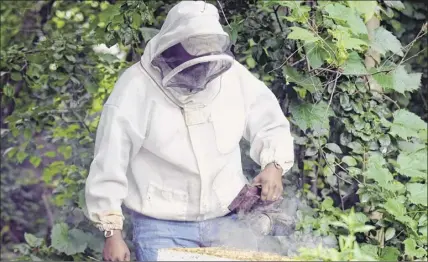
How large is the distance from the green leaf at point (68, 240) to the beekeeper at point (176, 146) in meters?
1.45

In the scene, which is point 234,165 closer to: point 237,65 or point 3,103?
point 237,65

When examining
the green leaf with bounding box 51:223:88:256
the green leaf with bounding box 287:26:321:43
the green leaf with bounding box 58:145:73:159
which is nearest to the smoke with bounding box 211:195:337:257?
the green leaf with bounding box 287:26:321:43

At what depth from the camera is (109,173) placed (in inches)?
A: 133

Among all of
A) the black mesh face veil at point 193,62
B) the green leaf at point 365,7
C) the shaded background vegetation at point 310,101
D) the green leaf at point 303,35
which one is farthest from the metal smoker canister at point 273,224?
the green leaf at point 365,7

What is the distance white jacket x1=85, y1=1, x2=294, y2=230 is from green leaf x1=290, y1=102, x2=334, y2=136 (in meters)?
0.84

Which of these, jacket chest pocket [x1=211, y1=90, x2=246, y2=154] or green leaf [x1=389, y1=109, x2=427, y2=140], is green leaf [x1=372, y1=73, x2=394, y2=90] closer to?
green leaf [x1=389, y1=109, x2=427, y2=140]

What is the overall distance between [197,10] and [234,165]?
62 cm

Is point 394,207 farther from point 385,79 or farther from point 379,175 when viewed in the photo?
point 385,79

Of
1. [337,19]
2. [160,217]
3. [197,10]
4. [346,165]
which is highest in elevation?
[197,10]

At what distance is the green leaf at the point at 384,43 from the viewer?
15.0 feet

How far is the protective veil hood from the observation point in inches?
132

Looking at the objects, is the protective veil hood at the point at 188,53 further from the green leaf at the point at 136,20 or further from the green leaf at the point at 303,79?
the green leaf at the point at 136,20

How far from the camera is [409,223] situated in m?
4.39

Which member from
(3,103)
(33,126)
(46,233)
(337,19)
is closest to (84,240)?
(33,126)
